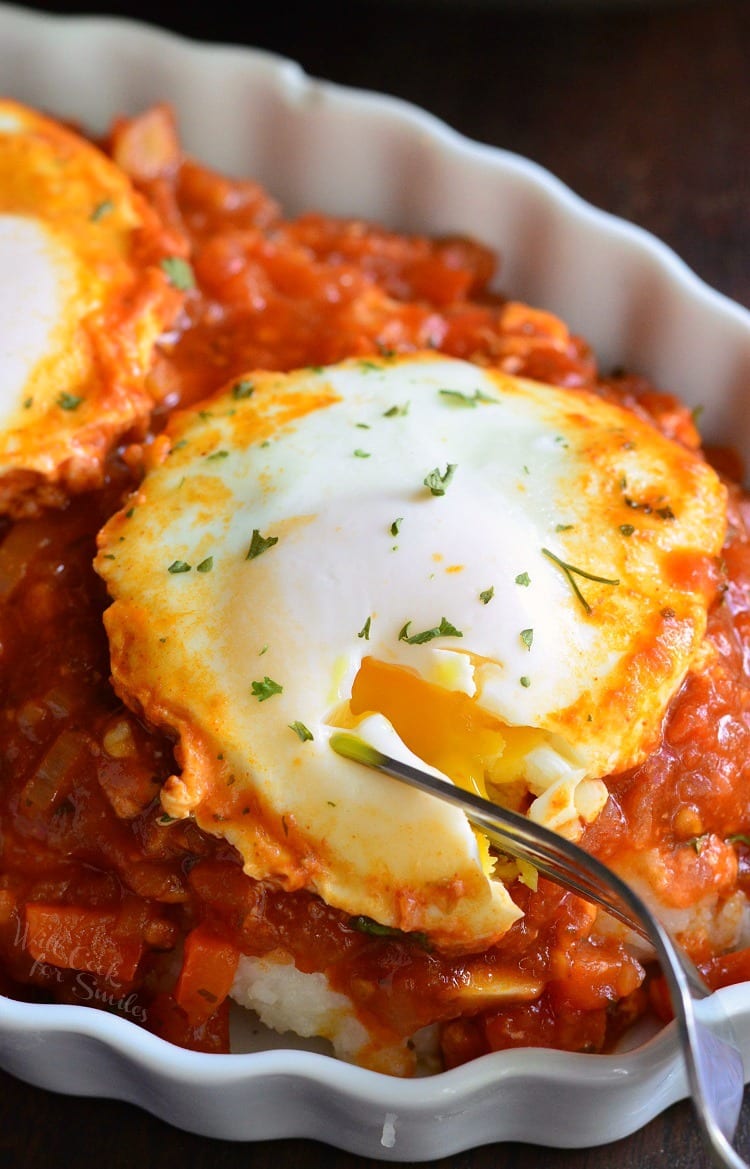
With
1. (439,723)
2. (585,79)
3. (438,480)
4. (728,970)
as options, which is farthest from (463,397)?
(585,79)

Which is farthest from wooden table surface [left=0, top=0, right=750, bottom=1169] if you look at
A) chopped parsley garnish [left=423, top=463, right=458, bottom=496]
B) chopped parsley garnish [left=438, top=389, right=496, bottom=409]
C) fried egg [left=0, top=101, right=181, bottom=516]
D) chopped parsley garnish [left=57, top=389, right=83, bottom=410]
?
chopped parsley garnish [left=57, top=389, right=83, bottom=410]

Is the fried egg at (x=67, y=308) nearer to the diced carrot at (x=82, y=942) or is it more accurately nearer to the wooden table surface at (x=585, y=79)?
the diced carrot at (x=82, y=942)

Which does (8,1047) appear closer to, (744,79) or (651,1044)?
(651,1044)

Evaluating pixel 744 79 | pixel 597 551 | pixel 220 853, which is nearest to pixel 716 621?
pixel 597 551

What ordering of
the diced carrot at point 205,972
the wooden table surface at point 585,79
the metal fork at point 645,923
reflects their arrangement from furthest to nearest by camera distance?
the wooden table surface at point 585,79, the diced carrot at point 205,972, the metal fork at point 645,923

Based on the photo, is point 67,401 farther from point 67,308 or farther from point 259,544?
point 259,544

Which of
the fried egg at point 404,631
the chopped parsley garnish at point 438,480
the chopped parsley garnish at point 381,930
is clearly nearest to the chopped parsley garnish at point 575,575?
the fried egg at point 404,631
